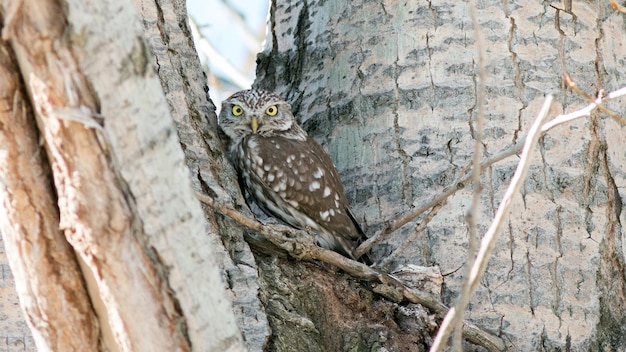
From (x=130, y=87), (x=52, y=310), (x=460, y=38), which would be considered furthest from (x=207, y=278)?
(x=460, y=38)

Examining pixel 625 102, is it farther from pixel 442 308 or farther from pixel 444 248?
pixel 442 308

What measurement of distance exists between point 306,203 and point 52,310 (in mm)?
2409

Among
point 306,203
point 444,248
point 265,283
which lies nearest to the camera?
point 265,283

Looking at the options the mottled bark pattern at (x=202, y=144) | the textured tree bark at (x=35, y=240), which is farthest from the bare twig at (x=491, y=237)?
the mottled bark pattern at (x=202, y=144)

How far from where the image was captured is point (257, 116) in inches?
172

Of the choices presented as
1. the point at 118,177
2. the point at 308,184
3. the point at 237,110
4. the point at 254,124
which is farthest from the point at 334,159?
the point at 118,177

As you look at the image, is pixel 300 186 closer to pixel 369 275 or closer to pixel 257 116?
pixel 257 116

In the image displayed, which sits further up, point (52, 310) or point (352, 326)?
point (52, 310)

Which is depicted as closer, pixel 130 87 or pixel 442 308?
pixel 130 87

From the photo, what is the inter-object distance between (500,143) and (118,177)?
2069 mm

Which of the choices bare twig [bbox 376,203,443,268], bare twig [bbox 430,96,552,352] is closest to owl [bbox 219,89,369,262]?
bare twig [bbox 376,203,443,268]

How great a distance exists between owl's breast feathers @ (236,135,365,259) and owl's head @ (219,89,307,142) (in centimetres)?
8

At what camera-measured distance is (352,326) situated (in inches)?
114

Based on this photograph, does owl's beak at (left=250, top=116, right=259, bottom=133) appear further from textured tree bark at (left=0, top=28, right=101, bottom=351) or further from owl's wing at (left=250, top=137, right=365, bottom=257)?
textured tree bark at (left=0, top=28, right=101, bottom=351)
